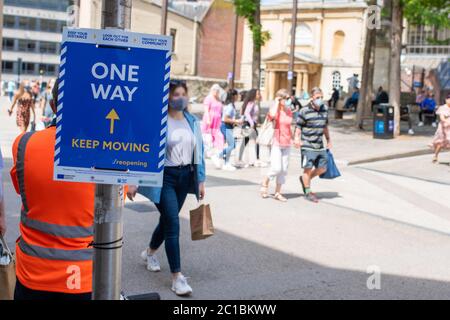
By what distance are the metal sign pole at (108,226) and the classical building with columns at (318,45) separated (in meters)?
55.7

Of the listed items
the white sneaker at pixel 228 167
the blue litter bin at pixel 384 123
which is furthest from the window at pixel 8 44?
the white sneaker at pixel 228 167

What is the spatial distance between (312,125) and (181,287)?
523 centimetres

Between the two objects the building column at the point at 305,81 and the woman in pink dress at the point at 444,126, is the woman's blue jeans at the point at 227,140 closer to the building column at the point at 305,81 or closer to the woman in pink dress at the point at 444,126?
the woman in pink dress at the point at 444,126

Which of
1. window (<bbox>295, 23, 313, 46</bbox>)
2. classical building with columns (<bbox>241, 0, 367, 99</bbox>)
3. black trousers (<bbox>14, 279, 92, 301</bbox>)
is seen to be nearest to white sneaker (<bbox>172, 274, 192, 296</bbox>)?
black trousers (<bbox>14, 279, 92, 301</bbox>)

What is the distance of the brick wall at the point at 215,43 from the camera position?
61.2 metres

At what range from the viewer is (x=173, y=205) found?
6.18 m

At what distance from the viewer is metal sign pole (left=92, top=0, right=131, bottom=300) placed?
3.04 meters

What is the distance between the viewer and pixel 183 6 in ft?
211

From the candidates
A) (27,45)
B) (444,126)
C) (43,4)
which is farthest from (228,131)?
(43,4)

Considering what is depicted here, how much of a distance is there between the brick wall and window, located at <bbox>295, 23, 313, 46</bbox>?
6.24m

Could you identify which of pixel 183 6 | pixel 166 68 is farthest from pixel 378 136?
pixel 183 6

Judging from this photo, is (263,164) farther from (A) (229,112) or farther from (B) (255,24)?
(B) (255,24)

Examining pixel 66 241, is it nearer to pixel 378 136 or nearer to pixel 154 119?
pixel 154 119
